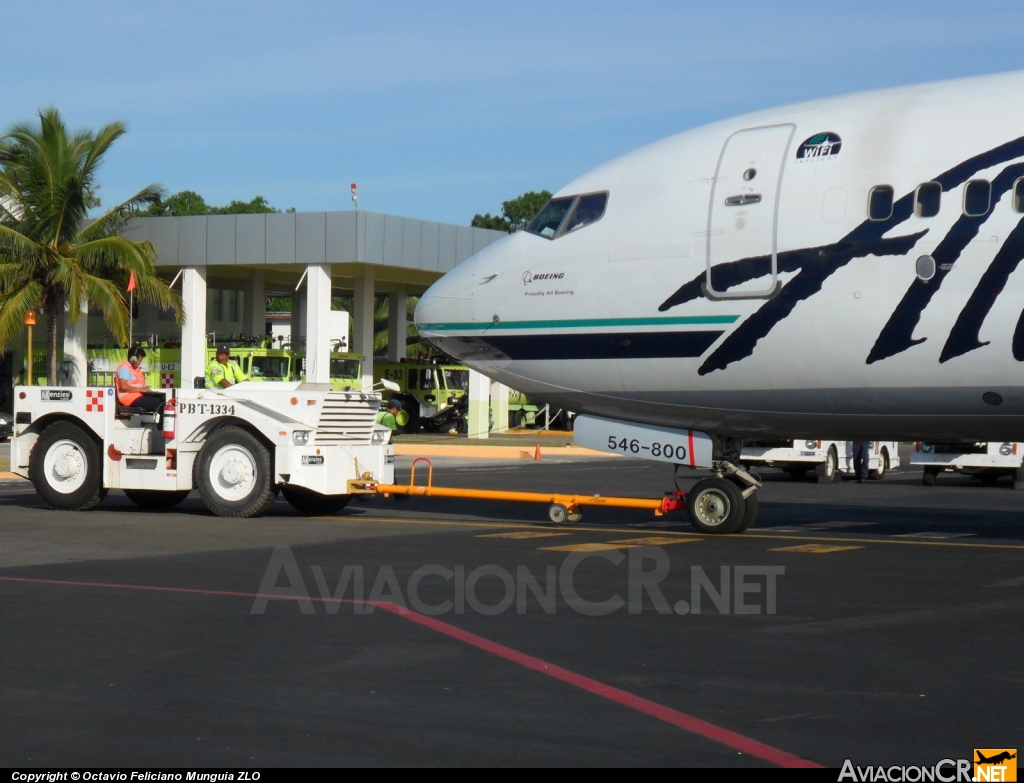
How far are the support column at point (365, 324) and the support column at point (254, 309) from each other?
4081mm

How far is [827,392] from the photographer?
43.7 ft

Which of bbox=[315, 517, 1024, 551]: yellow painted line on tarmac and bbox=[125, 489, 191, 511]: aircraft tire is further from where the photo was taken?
bbox=[125, 489, 191, 511]: aircraft tire

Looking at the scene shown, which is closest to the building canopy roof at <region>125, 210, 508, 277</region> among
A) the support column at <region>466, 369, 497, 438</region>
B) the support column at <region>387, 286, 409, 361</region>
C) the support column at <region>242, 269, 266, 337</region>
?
the support column at <region>466, 369, 497, 438</region>

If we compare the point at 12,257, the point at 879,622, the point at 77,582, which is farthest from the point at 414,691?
the point at 12,257

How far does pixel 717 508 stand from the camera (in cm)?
1473

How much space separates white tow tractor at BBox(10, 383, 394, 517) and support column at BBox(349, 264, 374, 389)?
2623 cm

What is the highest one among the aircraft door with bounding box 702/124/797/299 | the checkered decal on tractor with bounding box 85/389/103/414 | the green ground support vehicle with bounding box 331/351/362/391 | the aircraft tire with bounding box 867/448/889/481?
the aircraft door with bounding box 702/124/797/299

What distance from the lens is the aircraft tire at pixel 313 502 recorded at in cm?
1752

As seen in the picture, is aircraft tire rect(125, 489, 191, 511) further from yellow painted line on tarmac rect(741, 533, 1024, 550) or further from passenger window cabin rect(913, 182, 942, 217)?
passenger window cabin rect(913, 182, 942, 217)

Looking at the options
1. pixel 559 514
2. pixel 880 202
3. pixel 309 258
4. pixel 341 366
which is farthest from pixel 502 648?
pixel 341 366

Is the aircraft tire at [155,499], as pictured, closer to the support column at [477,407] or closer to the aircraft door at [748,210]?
the aircraft door at [748,210]

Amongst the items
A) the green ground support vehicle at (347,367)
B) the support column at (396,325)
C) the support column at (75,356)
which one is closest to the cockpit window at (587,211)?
the green ground support vehicle at (347,367)

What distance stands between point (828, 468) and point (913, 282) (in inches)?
639

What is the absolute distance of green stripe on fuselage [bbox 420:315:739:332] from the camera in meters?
13.7
